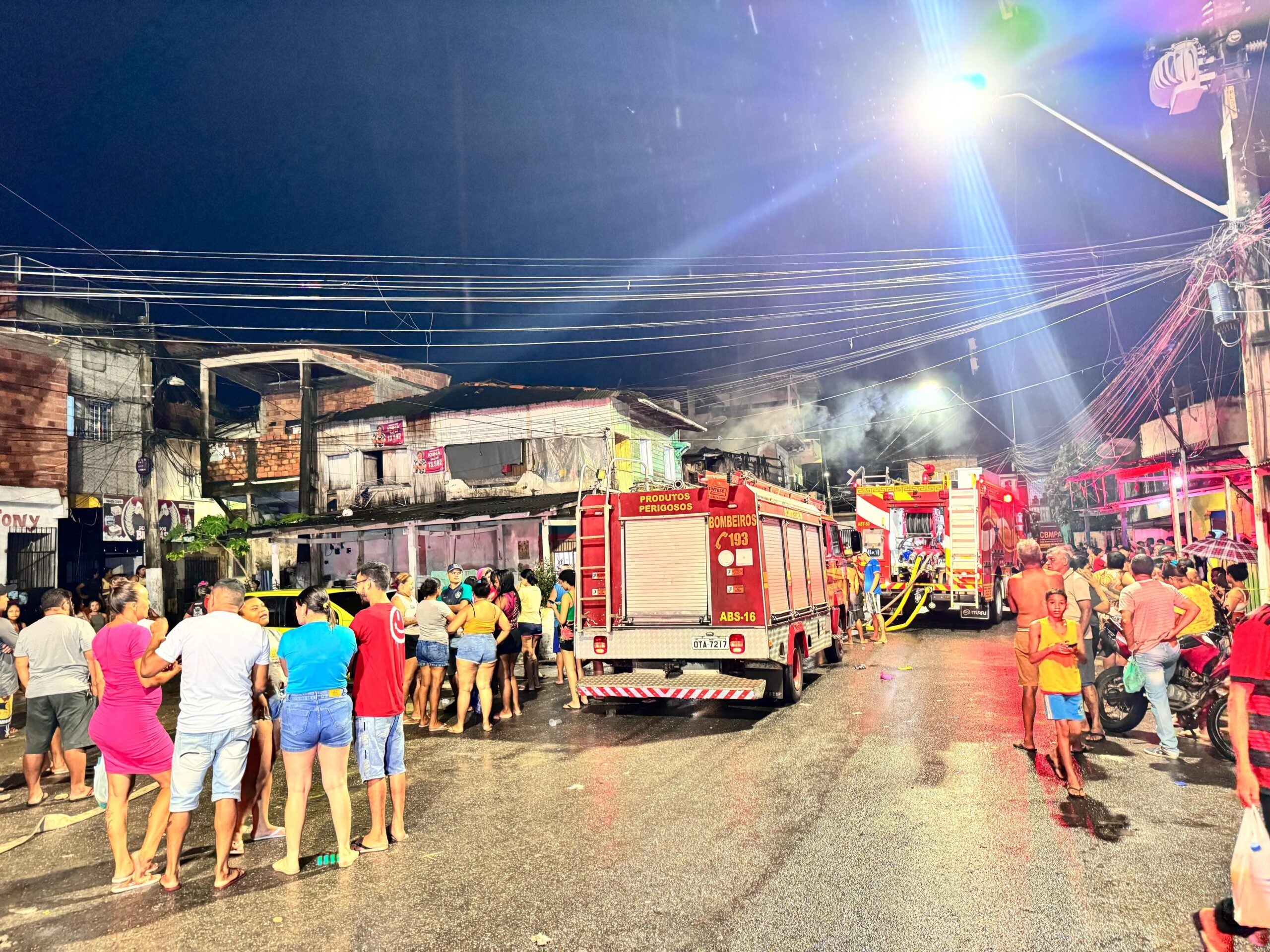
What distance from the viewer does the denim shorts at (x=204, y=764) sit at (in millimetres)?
4840

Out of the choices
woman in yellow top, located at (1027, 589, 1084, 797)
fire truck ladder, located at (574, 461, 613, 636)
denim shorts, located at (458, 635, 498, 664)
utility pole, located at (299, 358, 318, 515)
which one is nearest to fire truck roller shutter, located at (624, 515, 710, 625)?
fire truck ladder, located at (574, 461, 613, 636)

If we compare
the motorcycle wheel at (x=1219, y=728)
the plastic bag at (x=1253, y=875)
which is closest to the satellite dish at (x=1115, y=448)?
the motorcycle wheel at (x=1219, y=728)

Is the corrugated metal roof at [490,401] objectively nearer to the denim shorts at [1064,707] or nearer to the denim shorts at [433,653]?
the denim shorts at [433,653]

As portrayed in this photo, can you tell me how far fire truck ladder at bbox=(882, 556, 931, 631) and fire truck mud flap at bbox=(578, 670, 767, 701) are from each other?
9802 millimetres

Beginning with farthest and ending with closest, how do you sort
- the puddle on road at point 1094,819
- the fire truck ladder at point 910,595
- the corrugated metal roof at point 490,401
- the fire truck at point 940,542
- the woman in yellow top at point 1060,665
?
1. the corrugated metal roof at point 490,401
2. the fire truck ladder at point 910,595
3. the fire truck at point 940,542
4. the woman in yellow top at point 1060,665
5. the puddle on road at point 1094,819

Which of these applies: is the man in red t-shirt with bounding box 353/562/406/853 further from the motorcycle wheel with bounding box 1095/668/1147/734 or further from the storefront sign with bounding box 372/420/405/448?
the storefront sign with bounding box 372/420/405/448

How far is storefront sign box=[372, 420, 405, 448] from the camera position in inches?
1212

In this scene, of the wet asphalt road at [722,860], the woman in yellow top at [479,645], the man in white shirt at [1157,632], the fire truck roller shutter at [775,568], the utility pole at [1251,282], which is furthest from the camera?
the utility pole at [1251,282]

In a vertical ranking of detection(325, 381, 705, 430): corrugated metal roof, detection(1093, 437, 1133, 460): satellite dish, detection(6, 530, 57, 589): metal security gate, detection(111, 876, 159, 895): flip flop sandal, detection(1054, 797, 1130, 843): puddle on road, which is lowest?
detection(1054, 797, 1130, 843): puddle on road

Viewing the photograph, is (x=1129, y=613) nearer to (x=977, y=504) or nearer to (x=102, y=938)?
(x=102, y=938)

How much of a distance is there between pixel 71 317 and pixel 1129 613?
3470 centimetres

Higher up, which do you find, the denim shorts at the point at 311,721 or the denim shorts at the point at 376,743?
the denim shorts at the point at 311,721

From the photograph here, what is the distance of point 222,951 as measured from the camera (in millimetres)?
4031

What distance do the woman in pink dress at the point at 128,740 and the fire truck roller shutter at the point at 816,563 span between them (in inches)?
356
